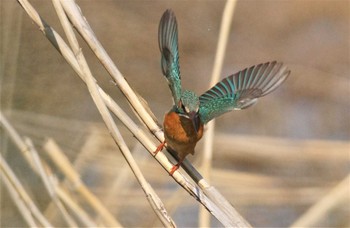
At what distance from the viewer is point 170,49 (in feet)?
4.62

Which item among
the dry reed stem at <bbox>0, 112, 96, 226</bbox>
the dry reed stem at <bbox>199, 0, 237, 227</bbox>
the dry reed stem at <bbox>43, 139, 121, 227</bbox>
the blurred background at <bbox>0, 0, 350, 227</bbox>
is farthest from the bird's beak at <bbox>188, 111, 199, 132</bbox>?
the blurred background at <bbox>0, 0, 350, 227</bbox>

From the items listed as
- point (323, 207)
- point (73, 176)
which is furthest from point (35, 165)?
point (323, 207)

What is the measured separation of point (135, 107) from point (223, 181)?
1.15 meters

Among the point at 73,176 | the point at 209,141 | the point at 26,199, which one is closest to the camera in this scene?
the point at 26,199

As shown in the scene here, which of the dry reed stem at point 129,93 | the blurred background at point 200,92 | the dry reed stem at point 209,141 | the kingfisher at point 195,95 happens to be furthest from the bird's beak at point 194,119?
the blurred background at point 200,92

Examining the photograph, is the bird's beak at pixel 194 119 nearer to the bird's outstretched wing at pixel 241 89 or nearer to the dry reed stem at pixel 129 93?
the bird's outstretched wing at pixel 241 89

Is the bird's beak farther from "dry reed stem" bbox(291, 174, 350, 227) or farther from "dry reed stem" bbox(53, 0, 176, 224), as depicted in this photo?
"dry reed stem" bbox(291, 174, 350, 227)

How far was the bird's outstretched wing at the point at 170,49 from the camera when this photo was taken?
1379mm

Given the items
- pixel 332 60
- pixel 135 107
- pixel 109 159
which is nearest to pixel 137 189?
pixel 109 159

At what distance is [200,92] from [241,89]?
1077 mm

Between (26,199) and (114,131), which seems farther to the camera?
(26,199)

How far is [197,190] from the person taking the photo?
1225mm

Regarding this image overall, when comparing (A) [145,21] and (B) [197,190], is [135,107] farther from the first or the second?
(A) [145,21]

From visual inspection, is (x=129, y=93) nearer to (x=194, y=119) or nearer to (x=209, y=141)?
(x=194, y=119)
